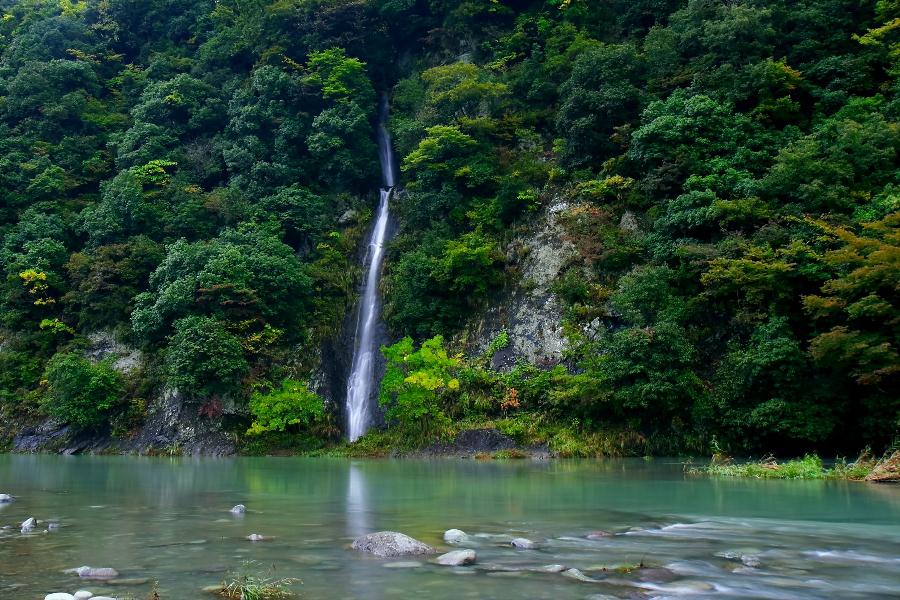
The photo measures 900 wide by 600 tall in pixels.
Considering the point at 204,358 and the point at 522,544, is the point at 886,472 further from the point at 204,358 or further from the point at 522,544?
the point at 204,358

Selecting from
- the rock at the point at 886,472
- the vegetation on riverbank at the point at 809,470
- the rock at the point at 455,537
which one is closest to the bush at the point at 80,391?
the vegetation on riverbank at the point at 809,470

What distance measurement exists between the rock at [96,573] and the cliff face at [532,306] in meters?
18.8

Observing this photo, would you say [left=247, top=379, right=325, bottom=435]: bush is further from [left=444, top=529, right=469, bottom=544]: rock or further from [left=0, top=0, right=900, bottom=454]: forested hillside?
[left=444, top=529, right=469, bottom=544]: rock

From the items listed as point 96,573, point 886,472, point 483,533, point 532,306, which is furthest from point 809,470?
point 96,573

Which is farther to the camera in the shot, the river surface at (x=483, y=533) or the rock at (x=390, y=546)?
the rock at (x=390, y=546)

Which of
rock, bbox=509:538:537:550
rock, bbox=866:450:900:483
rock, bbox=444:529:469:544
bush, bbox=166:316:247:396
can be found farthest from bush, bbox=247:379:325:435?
rock, bbox=509:538:537:550

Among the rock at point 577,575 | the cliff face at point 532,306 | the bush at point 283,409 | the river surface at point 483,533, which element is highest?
the cliff face at point 532,306

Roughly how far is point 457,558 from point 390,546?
813mm

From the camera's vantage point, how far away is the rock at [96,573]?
228 inches

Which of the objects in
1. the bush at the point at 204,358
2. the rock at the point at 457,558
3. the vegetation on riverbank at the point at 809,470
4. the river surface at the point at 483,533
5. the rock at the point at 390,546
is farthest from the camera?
the bush at the point at 204,358

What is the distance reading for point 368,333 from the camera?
28750 millimetres

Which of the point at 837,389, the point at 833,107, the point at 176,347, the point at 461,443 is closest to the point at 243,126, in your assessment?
Answer: the point at 176,347

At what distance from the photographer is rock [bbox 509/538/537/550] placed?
7121 mm

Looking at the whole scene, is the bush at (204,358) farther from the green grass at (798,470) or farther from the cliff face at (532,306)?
the green grass at (798,470)
